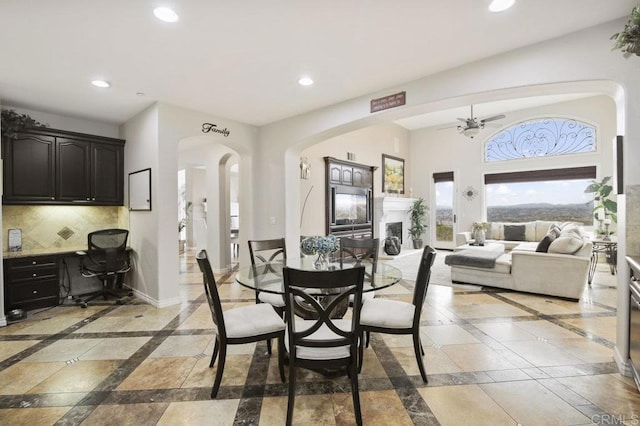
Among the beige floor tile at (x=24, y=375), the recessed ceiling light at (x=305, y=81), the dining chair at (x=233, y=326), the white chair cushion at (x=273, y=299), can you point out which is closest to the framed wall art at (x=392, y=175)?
the recessed ceiling light at (x=305, y=81)

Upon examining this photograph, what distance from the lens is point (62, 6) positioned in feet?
6.97

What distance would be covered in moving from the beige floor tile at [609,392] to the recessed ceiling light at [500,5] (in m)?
2.81

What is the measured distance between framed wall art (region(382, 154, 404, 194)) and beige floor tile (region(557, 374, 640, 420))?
6.65 m

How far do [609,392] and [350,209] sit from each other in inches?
210

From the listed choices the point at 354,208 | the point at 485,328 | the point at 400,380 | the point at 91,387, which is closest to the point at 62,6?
the point at 91,387

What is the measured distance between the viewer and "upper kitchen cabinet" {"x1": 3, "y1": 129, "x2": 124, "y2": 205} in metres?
3.87

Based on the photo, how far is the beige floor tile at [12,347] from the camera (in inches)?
107

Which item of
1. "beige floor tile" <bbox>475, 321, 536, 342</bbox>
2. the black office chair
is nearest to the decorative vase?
"beige floor tile" <bbox>475, 321, 536, 342</bbox>

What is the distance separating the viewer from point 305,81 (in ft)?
11.2

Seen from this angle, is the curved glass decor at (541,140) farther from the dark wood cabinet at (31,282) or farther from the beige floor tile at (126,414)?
the dark wood cabinet at (31,282)

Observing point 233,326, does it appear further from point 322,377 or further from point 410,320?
point 410,320

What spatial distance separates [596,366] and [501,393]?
1.03 metres

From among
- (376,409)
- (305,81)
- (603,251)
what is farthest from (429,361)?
(603,251)

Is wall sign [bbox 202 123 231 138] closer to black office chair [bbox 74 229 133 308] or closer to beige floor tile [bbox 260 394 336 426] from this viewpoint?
black office chair [bbox 74 229 133 308]
